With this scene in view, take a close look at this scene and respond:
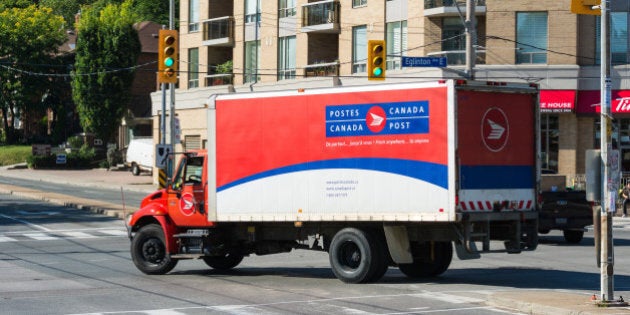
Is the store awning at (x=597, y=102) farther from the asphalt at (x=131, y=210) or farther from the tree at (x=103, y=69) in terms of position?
the tree at (x=103, y=69)

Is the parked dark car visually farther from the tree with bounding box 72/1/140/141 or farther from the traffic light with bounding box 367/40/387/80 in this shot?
the tree with bounding box 72/1/140/141

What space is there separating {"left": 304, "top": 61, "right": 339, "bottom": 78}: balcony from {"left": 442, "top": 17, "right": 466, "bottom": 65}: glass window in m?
6.27

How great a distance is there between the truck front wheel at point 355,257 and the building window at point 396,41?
28.1 m

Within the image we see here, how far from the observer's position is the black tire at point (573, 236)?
29.4 metres

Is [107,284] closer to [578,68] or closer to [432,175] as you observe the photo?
[432,175]

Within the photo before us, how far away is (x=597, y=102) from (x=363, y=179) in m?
28.3

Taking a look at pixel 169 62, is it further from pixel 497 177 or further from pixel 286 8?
pixel 286 8

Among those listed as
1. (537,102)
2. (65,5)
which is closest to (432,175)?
(537,102)

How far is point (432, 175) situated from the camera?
18031mm

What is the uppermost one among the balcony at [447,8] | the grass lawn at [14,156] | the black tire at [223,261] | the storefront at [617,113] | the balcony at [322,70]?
the balcony at [447,8]

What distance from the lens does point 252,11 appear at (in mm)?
56250

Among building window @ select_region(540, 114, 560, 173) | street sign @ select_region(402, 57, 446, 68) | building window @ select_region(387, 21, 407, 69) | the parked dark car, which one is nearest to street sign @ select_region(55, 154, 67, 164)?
building window @ select_region(387, 21, 407, 69)

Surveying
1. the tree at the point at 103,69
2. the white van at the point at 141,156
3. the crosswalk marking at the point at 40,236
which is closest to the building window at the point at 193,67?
the white van at the point at 141,156

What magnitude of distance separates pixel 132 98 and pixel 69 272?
6996cm
